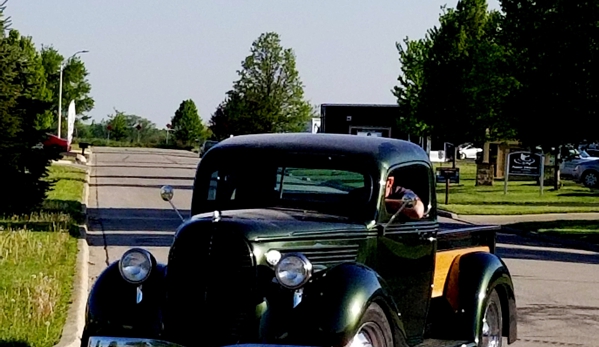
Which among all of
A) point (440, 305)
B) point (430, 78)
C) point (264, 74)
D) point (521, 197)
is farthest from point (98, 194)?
point (264, 74)

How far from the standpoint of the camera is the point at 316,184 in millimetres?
7879

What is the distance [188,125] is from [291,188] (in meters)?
109

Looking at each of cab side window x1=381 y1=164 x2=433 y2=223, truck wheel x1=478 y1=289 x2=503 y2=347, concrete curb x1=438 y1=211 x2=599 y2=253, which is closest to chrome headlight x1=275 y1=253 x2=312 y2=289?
cab side window x1=381 y1=164 x2=433 y2=223

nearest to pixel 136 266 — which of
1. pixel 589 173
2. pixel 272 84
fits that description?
pixel 589 173

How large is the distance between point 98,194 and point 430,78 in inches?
828

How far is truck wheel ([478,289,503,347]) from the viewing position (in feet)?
29.1

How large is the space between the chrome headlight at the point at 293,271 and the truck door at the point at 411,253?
1.14m

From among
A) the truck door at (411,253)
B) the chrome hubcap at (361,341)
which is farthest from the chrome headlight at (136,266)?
Answer: the truck door at (411,253)

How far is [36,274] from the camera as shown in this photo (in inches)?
486

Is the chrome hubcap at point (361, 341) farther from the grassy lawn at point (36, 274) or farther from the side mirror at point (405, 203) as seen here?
the grassy lawn at point (36, 274)

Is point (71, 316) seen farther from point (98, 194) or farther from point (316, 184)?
point (98, 194)

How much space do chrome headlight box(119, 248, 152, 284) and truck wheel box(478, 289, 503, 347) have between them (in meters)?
3.11

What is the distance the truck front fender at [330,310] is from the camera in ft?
21.0

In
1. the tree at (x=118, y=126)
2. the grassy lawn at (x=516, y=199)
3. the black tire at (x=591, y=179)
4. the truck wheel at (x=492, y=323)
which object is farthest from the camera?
the tree at (x=118, y=126)
